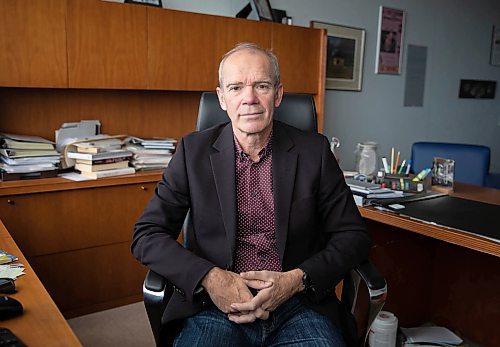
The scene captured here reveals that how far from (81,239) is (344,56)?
2.54 m

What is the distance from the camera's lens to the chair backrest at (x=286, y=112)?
176 cm

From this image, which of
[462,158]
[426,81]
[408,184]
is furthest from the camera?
[426,81]

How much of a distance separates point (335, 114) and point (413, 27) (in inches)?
51.3

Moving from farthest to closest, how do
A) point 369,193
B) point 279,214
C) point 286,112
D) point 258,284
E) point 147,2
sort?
point 147,2 < point 369,193 < point 286,112 < point 279,214 < point 258,284

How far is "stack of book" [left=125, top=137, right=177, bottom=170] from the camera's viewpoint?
2.81 m

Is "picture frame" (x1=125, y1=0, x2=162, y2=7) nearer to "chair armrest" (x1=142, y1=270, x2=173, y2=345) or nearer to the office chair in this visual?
the office chair

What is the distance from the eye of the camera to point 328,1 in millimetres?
3814

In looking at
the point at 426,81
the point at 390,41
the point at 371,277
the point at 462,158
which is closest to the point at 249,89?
the point at 371,277

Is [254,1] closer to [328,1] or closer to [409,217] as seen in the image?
[328,1]

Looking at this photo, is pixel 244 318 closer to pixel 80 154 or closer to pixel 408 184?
pixel 408 184

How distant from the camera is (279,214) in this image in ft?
4.87

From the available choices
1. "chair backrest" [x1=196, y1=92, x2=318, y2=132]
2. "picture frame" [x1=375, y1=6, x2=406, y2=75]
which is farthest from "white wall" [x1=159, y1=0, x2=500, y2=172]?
"chair backrest" [x1=196, y1=92, x2=318, y2=132]

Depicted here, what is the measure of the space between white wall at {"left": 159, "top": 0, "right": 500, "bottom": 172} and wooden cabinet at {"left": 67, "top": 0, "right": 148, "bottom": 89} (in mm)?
657

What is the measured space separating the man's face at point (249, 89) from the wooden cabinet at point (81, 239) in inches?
52.7
